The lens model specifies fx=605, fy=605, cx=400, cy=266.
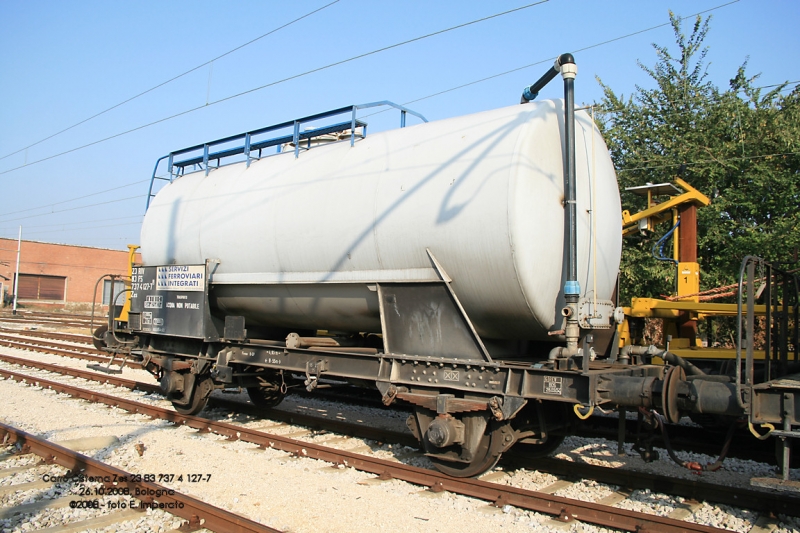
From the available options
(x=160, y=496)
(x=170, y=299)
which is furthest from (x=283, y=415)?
(x=160, y=496)

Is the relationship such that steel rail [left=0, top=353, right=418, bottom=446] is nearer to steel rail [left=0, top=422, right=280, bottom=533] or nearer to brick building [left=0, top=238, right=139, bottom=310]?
steel rail [left=0, top=422, right=280, bottom=533]

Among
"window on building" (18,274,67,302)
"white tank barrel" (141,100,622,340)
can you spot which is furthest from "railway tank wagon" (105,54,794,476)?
"window on building" (18,274,67,302)

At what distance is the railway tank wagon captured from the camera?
611cm

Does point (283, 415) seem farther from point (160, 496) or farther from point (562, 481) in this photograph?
point (562, 481)

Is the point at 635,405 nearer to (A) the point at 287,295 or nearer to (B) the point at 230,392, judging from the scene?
(A) the point at 287,295

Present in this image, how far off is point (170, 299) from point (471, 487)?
20.2 feet

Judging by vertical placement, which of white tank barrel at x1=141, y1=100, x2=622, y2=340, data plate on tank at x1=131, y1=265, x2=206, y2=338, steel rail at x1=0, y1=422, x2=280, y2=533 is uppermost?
white tank barrel at x1=141, y1=100, x2=622, y2=340

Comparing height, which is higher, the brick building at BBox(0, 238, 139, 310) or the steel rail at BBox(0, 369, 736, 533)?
the brick building at BBox(0, 238, 139, 310)

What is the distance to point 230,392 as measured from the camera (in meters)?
12.1

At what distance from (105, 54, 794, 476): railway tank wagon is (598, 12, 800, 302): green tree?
9.76 meters

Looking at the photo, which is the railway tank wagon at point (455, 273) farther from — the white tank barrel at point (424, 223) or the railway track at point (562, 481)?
the railway track at point (562, 481)

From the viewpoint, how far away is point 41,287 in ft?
189

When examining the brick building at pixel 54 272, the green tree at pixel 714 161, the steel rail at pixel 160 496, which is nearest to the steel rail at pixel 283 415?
the steel rail at pixel 160 496

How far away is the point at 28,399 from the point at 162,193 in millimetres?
5114
